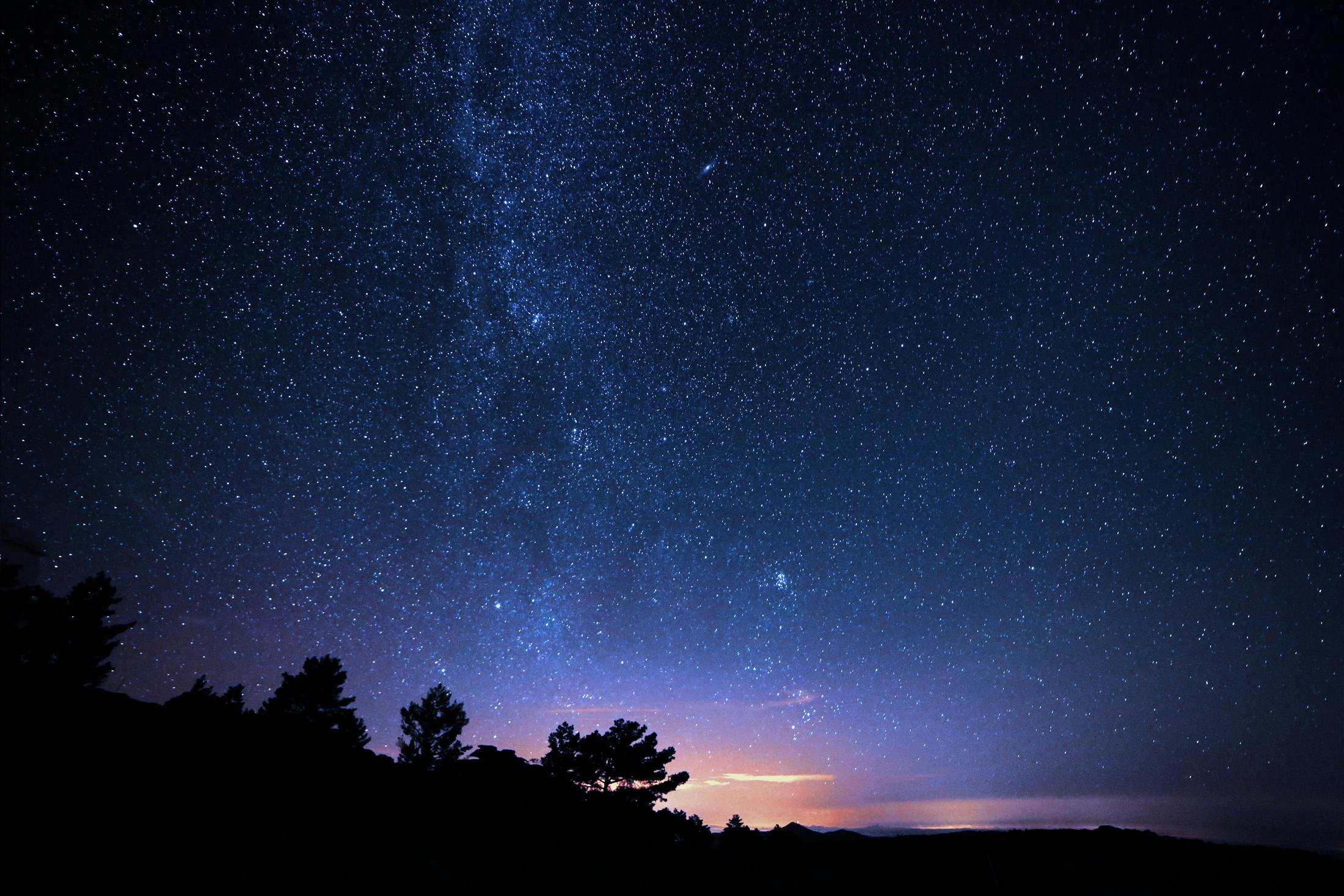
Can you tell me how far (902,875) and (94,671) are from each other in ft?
132

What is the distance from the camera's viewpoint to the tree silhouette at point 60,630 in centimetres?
2483

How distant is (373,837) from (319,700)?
23593mm

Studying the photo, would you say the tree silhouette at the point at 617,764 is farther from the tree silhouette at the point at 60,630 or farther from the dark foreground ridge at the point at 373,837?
the tree silhouette at the point at 60,630

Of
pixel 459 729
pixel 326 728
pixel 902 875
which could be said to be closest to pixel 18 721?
pixel 326 728

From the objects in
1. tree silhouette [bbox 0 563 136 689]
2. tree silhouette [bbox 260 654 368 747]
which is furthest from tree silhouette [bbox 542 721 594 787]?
tree silhouette [bbox 0 563 136 689]

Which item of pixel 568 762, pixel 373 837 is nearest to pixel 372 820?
pixel 373 837

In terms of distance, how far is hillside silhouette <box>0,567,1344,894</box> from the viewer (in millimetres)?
9445

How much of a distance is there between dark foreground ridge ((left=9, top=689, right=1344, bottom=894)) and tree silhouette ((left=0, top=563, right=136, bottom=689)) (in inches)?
424

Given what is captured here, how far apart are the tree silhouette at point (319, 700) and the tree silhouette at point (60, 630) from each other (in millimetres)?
7725

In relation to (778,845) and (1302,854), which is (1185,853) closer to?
(1302,854)

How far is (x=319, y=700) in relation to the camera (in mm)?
31344

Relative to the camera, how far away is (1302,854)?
34812 mm

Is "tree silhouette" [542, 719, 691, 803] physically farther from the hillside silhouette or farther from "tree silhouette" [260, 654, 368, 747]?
"tree silhouette" [260, 654, 368, 747]

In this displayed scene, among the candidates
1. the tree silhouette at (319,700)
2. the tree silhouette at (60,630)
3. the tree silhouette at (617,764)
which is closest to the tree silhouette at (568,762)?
the tree silhouette at (617,764)
